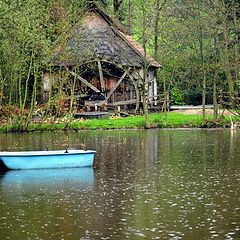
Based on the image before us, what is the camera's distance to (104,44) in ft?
173

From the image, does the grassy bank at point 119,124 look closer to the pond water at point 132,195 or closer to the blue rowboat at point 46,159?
the pond water at point 132,195

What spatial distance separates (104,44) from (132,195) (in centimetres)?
3188

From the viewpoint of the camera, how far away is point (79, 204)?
20391mm

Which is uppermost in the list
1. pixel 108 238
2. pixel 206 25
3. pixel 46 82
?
pixel 206 25

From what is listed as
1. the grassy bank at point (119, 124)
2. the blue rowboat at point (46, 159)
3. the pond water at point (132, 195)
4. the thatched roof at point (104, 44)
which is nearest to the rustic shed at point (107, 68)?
the thatched roof at point (104, 44)

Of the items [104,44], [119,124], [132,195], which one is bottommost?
[132,195]

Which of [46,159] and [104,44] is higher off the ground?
[104,44]

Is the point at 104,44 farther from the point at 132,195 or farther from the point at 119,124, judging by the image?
the point at 132,195

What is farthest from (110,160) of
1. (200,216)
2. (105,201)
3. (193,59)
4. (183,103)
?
(183,103)

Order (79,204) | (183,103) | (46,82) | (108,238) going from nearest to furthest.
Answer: (108,238) → (79,204) → (46,82) → (183,103)

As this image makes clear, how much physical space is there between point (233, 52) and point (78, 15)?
43.4 feet

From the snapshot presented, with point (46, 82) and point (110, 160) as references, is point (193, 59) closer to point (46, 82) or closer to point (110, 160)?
point (46, 82)

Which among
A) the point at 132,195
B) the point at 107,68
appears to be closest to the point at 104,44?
the point at 107,68

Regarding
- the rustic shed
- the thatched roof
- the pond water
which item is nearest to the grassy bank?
the thatched roof
